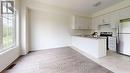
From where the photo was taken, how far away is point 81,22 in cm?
662

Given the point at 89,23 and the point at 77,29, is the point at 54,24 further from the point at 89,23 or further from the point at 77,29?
the point at 89,23

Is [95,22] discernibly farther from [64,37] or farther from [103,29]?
[64,37]

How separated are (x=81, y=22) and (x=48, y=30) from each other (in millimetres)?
2843

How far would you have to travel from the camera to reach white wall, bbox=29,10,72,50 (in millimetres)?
5031

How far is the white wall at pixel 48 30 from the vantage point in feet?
16.5

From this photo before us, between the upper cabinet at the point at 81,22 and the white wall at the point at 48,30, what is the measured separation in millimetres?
417

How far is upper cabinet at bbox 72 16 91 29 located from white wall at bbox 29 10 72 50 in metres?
0.42

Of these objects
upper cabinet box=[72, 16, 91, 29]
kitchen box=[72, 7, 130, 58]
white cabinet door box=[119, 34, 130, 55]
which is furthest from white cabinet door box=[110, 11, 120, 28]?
upper cabinet box=[72, 16, 91, 29]

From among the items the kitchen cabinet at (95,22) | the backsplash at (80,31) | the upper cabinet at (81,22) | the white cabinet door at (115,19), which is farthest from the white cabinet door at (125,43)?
the backsplash at (80,31)

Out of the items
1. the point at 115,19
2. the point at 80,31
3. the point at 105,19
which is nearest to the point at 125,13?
the point at 115,19

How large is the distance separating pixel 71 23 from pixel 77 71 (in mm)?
4614

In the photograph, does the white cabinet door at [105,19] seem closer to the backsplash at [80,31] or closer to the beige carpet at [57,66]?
the backsplash at [80,31]

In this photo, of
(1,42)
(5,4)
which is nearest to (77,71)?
(1,42)

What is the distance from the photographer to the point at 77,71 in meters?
2.36
